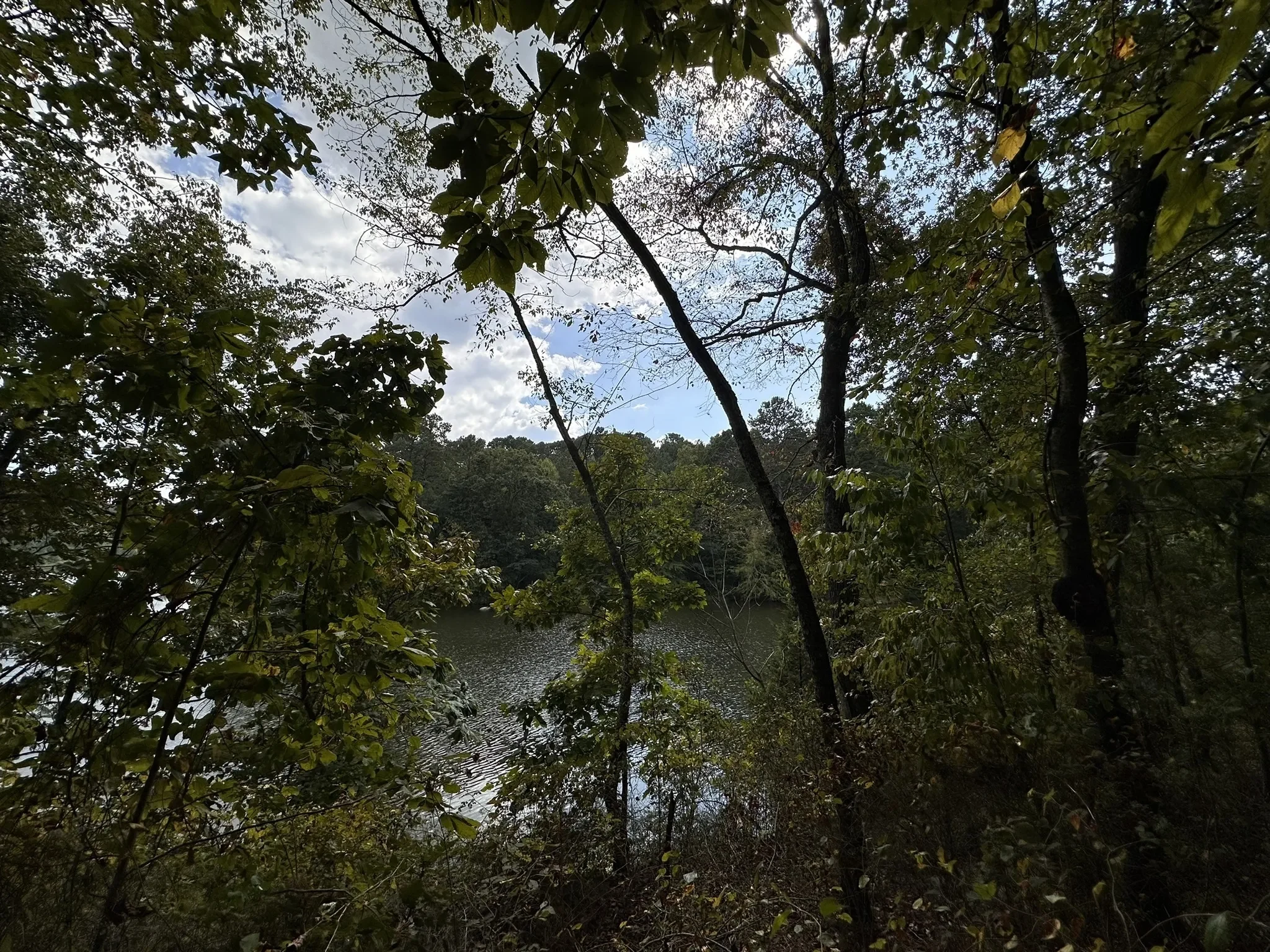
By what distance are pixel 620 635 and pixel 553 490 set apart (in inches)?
1121

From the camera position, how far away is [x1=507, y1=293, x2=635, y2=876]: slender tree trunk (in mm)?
4875

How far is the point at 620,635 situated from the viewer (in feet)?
18.4

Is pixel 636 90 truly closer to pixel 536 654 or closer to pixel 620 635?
pixel 620 635

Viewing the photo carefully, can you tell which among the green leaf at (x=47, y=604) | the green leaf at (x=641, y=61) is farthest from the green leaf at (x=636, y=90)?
the green leaf at (x=47, y=604)

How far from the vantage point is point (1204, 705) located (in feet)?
8.39

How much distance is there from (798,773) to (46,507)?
7.56m

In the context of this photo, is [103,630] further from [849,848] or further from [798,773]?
[798,773]

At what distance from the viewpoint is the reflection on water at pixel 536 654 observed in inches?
380

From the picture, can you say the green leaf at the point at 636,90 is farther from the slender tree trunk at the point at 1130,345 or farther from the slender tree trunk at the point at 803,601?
the slender tree trunk at the point at 1130,345

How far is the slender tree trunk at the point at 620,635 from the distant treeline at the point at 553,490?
573mm

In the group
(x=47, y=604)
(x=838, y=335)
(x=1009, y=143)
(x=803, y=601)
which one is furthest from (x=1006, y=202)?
(x=838, y=335)

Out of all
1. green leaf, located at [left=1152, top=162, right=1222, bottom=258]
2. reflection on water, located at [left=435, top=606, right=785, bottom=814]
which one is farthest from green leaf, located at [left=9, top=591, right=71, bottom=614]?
reflection on water, located at [left=435, top=606, right=785, bottom=814]

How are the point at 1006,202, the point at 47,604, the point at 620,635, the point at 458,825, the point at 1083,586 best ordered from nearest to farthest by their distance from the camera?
1. the point at 47,604
2. the point at 1006,202
3. the point at 458,825
4. the point at 1083,586
5. the point at 620,635

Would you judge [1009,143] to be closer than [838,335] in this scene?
A: Yes
